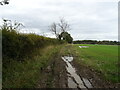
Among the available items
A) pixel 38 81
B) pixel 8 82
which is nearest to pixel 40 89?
pixel 38 81

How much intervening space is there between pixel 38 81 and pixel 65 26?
178 feet

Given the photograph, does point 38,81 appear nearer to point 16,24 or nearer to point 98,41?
point 16,24

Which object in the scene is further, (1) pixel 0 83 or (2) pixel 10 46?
(2) pixel 10 46

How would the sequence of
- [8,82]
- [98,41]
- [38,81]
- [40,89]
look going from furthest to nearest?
[98,41] → [38,81] → [8,82] → [40,89]

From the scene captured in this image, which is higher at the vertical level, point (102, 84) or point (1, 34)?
point (1, 34)

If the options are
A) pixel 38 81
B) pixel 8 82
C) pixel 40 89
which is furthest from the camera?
pixel 38 81

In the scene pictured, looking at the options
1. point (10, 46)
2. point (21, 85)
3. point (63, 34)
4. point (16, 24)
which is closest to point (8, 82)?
point (21, 85)

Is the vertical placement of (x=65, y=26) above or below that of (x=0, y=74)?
above

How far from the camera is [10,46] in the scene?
17.8 feet

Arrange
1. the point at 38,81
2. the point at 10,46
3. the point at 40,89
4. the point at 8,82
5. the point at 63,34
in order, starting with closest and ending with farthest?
the point at 40,89 → the point at 8,82 → the point at 38,81 → the point at 10,46 → the point at 63,34

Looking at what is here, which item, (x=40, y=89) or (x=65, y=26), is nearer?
(x=40, y=89)

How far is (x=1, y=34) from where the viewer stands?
16.2ft

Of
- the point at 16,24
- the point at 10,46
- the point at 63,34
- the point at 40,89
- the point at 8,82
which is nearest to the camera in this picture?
the point at 40,89

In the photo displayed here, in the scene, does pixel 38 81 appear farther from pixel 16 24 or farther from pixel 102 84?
pixel 16 24
